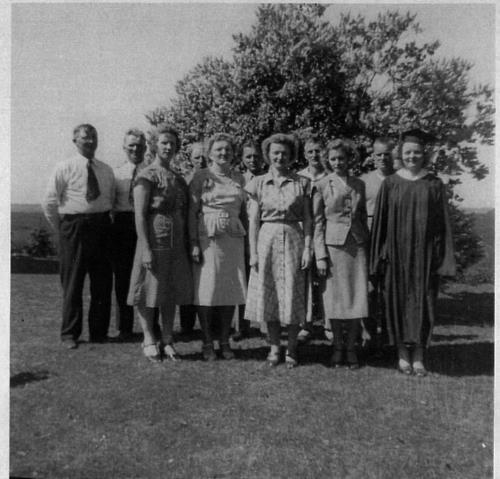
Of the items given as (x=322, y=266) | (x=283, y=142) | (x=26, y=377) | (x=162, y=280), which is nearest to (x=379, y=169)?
(x=283, y=142)

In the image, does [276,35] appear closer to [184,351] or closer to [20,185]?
[20,185]

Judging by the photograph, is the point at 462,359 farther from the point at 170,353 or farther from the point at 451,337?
the point at 170,353

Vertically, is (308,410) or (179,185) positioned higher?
(179,185)

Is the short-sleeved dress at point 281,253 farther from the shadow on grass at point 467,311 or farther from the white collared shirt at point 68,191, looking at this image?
the shadow on grass at point 467,311

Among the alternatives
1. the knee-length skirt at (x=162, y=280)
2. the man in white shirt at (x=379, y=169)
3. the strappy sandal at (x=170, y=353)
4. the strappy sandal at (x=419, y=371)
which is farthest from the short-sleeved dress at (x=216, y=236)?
the strappy sandal at (x=419, y=371)

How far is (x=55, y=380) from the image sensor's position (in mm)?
4285

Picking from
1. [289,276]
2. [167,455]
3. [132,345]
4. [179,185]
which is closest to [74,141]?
[179,185]

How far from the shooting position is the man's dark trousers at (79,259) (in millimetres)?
5023

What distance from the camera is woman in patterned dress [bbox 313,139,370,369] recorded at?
4500mm

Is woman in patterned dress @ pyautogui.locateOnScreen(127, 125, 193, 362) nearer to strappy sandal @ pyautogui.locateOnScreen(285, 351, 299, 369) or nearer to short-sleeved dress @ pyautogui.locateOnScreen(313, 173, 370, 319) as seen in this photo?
strappy sandal @ pyautogui.locateOnScreen(285, 351, 299, 369)

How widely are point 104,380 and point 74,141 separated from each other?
2.29 m

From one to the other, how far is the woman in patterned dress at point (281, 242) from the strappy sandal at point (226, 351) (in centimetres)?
53

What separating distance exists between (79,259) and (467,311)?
4.70 meters

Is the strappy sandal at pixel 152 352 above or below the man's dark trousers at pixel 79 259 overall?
below
